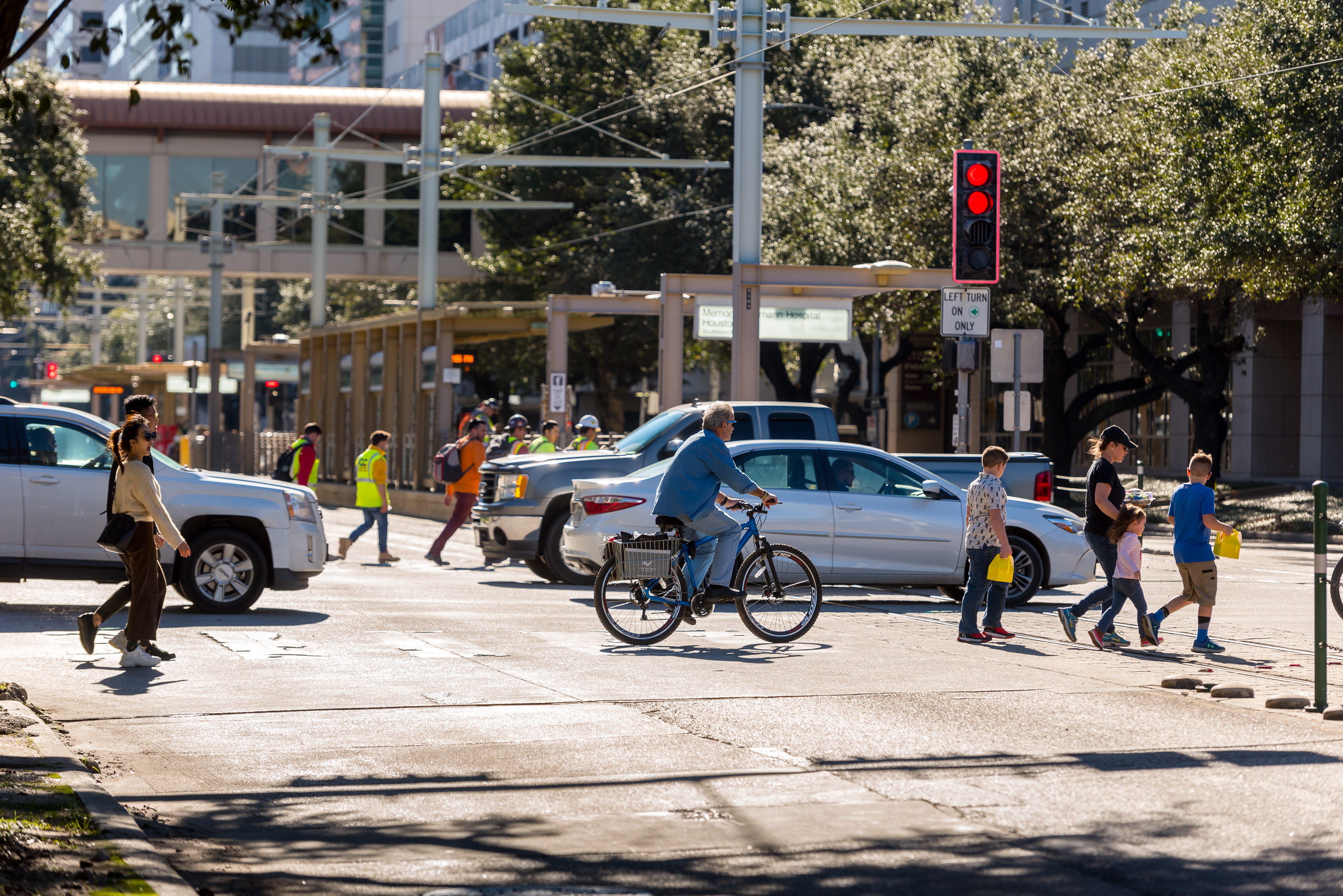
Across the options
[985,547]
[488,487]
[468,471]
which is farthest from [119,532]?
[468,471]

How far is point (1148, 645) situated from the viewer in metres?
12.7

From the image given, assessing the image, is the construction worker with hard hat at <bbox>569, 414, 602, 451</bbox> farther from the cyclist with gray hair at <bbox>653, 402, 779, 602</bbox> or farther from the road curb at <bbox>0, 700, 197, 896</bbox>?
the road curb at <bbox>0, 700, 197, 896</bbox>

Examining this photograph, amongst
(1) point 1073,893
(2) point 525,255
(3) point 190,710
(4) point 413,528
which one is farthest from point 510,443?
(2) point 525,255

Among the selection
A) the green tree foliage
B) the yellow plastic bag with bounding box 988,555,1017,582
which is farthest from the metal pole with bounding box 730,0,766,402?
the green tree foliage

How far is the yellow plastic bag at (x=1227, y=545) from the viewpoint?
40.8ft

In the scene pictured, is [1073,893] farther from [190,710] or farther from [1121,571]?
[1121,571]

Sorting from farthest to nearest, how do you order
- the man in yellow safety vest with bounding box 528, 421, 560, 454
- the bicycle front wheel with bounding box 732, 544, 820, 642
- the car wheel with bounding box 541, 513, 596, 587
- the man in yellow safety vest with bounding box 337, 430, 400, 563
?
1. the man in yellow safety vest with bounding box 528, 421, 560, 454
2. the man in yellow safety vest with bounding box 337, 430, 400, 563
3. the car wheel with bounding box 541, 513, 596, 587
4. the bicycle front wheel with bounding box 732, 544, 820, 642

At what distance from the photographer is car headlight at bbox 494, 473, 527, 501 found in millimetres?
18328

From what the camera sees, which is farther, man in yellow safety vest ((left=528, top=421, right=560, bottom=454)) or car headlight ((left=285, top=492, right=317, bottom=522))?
man in yellow safety vest ((left=528, top=421, right=560, bottom=454))

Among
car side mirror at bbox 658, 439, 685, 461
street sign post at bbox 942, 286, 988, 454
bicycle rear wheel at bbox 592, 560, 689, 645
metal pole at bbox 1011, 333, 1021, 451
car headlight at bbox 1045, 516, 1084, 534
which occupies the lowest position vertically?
bicycle rear wheel at bbox 592, 560, 689, 645

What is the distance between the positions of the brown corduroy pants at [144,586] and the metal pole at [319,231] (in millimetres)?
30175

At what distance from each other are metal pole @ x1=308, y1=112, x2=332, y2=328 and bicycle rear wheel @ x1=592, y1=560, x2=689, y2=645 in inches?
1168

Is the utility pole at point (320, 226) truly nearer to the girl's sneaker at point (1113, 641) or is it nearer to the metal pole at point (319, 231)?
the metal pole at point (319, 231)

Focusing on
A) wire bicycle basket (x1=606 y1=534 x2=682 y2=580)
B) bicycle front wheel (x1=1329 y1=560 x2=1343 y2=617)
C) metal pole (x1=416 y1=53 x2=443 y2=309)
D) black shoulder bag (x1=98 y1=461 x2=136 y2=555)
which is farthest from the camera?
metal pole (x1=416 y1=53 x2=443 y2=309)
